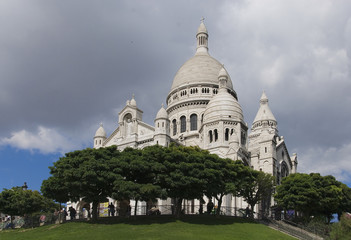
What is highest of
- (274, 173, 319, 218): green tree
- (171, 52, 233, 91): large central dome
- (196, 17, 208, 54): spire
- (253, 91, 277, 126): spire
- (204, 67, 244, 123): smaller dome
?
(196, 17, 208, 54): spire

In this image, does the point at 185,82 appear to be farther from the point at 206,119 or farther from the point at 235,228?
the point at 235,228

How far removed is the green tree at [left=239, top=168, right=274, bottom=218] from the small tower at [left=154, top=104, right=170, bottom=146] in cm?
1500

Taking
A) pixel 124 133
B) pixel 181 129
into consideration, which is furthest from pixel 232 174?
pixel 181 129

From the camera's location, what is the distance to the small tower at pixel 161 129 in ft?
200

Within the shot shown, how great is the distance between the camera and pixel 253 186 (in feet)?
165

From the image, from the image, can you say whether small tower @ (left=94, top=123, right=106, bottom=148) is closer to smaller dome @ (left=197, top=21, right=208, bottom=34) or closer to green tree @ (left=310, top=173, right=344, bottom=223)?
green tree @ (left=310, top=173, right=344, bottom=223)

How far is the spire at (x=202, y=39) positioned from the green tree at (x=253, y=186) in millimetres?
48939

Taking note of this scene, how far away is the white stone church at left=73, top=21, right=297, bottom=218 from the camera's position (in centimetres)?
6359

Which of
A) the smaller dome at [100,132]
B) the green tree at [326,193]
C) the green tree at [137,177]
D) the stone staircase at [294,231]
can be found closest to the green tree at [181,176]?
the green tree at [137,177]

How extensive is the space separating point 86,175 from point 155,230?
8.13 m

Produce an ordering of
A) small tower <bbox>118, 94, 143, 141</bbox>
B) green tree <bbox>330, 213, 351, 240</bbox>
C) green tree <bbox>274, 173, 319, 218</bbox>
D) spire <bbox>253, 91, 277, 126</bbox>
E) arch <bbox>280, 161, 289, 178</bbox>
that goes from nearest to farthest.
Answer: green tree <bbox>330, 213, 351, 240</bbox> → green tree <bbox>274, 173, 319, 218</bbox> → small tower <bbox>118, 94, 143, 141</bbox> → arch <bbox>280, 161, 289, 178</bbox> → spire <bbox>253, 91, 277, 126</bbox>

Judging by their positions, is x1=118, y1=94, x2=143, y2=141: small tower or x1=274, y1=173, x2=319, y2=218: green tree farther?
x1=118, y1=94, x2=143, y2=141: small tower

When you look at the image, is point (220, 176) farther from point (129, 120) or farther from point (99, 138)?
point (99, 138)

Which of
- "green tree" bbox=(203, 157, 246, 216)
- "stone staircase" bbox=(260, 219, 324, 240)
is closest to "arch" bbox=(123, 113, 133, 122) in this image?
"green tree" bbox=(203, 157, 246, 216)
